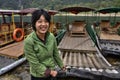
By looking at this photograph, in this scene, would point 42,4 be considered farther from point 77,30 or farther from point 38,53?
point 38,53

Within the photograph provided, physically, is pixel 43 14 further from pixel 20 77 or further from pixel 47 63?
pixel 20 77

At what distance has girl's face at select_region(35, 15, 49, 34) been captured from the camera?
246 cm

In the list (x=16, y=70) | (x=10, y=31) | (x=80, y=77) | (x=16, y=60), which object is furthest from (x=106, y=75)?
(x=10, y=31)

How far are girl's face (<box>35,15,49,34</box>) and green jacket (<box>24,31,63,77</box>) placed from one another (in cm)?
9

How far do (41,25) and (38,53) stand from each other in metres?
0.37

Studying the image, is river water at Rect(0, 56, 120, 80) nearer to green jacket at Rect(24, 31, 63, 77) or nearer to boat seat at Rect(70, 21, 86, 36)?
boat seat at Rect(70, 21, 86, 36)

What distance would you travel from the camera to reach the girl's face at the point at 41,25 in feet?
8.07

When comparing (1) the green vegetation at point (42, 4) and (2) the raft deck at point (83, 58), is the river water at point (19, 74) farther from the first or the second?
(1) the green vegetation at point (42, 4)

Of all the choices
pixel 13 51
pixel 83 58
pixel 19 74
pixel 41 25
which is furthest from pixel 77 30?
pixel 41 25

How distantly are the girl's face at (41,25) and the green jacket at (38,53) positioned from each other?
9 cm

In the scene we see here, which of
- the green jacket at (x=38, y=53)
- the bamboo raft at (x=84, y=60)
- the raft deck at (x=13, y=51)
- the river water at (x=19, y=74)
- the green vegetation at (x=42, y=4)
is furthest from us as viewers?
the green vegetation at (x=42, y=4)

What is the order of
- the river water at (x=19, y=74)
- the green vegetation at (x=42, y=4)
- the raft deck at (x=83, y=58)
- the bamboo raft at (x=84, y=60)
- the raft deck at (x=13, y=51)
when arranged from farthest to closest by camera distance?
the green vegetation at (x=42, y=4) < the raft deck at (x=13, y=51) < the river water at (x=19, y=74) < the raft deck at (x=83, y=58) < the bamboo raft at (x=84, y=60)

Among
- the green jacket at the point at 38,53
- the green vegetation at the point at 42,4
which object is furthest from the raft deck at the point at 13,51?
the green vegetation at the point at 42,4

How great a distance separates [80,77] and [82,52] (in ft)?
9.50
